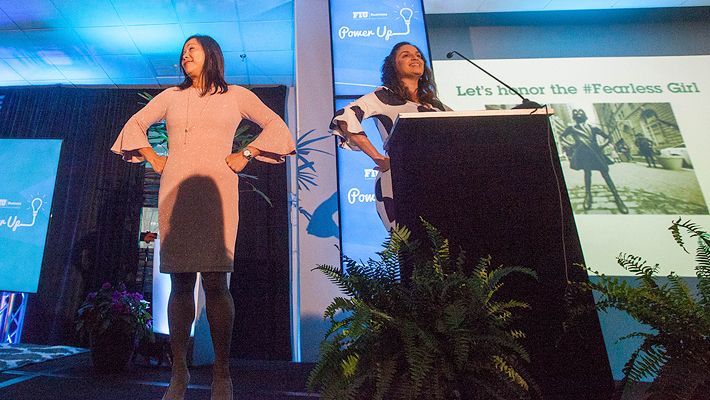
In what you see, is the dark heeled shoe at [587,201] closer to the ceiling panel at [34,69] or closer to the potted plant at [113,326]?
the potted plant at [113,326]

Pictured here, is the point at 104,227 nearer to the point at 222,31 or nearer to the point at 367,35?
the point at 222,31

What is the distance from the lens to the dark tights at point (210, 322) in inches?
48.3

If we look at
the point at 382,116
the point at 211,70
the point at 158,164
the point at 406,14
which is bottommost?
the point at 158,164

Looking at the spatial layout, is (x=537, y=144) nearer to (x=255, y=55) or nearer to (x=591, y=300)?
(x=591, y=300)

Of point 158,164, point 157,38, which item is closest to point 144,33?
point 157,38

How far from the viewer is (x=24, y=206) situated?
13.5ft

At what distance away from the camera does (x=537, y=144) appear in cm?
107

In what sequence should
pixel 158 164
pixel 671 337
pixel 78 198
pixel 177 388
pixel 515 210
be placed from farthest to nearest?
1. pixel 78 198
2. pixel 158 164
3. pixel 177 388
4. pixel 515 210
5. pixel 671 337

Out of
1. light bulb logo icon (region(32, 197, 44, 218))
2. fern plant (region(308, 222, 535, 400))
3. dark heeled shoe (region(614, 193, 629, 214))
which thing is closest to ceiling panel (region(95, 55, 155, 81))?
light bulb logo icon (region(32, 197, 44, 218))

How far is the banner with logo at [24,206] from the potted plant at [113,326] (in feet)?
8.19

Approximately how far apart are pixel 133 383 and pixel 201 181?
1.08 metres

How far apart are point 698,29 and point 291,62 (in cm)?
437

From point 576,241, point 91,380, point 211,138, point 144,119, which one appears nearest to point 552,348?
point 576,241

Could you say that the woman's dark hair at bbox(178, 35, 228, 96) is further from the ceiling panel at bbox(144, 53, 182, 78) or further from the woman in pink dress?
the ceiling panel at bbox(144, 53, 182, 78)
